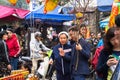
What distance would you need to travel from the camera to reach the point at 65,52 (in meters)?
8.67

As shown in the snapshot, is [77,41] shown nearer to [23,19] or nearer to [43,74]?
[43,74]

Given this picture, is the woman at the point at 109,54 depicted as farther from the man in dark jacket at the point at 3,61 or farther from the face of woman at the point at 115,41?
the man in dark jacket at the point at 3,61

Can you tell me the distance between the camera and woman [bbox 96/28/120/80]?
5500 mm

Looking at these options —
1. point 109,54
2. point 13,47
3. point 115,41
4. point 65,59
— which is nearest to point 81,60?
point 65,59

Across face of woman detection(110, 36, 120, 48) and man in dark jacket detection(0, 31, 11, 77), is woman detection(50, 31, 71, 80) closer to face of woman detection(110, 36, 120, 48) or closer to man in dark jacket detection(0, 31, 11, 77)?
man in dark jacket detection(0, 31, 11, 77)

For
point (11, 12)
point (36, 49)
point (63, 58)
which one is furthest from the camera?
point (11, 12)

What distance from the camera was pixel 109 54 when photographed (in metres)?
5.60

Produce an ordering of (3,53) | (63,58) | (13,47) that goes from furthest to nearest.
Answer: (13,47)
(3,53)
(63,58)

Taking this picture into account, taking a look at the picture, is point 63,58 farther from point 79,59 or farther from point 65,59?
point 79,59

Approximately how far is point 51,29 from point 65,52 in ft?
55.0

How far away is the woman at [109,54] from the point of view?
5.50 metres

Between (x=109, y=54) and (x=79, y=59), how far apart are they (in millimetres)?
3077

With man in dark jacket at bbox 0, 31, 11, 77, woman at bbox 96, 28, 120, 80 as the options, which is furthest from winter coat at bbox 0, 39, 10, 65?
woman at bbox 96, 28, 120, 80

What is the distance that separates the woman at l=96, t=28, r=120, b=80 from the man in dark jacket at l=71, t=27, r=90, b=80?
9.23 ft
